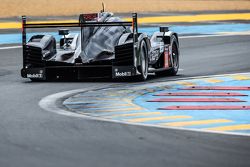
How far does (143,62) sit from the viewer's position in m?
15.5

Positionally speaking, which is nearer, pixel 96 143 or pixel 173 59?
pixel 96 143

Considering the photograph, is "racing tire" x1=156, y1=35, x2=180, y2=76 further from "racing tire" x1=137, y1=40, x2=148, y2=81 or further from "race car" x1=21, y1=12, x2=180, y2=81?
"racing tire" x1=137, y1=40, x2=148, y2=81

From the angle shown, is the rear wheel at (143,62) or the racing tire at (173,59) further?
the racing tire at (173,59)

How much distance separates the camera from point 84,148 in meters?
7.73

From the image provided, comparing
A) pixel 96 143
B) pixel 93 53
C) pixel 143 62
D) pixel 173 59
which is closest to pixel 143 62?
pixel 143 62

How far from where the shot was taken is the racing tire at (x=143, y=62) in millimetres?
15297

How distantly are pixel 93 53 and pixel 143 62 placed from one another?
3.10ft

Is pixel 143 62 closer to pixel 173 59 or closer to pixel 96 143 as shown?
pixel 173 59

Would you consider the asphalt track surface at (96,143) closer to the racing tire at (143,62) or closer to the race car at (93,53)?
the race car at (93,53)

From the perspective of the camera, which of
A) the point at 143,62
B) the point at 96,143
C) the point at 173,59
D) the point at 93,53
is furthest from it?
the point at 173,59

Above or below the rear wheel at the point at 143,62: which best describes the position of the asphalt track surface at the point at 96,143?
below

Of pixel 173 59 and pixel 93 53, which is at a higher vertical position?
pixel 93 53

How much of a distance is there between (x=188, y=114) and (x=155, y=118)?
0.60 m

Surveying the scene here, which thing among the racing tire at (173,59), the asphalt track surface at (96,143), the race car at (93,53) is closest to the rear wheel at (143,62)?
the race car at (93,53)
